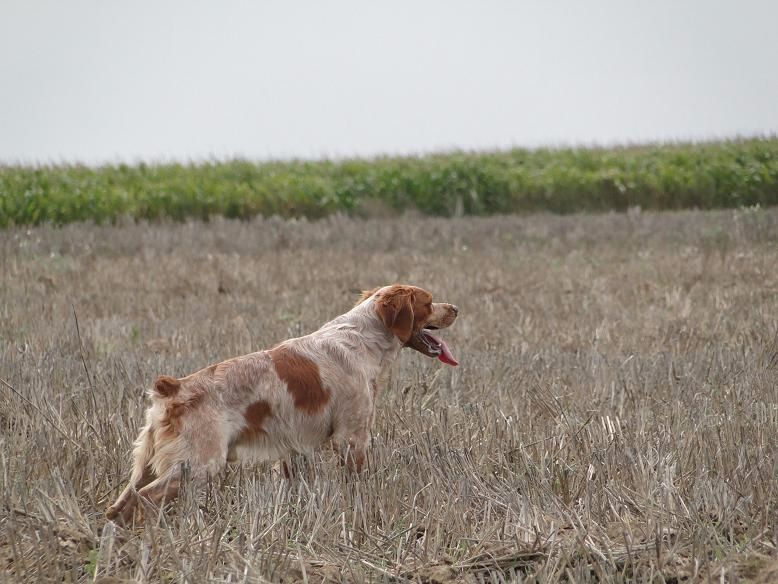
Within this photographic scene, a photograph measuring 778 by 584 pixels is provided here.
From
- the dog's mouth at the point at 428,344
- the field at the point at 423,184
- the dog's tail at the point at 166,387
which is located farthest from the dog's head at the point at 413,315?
the field at the point at 423,184

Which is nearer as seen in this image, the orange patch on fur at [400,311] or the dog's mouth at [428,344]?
the orange patch on fur at [400,311]

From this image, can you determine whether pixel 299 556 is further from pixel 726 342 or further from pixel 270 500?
pixel 726 342

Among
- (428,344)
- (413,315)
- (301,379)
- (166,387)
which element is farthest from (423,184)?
(166,387)

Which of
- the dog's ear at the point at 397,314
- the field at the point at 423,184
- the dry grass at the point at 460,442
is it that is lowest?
the field at the point at 423,184

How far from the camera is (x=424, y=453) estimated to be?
14.1ft

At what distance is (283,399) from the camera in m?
4.19

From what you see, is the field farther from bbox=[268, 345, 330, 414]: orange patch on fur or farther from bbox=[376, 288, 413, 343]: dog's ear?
bbox=[268, 345, 330, 414]: orange patch on fur

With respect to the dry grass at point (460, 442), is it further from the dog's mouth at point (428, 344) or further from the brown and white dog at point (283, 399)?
the dog's mouth at point (428, 344)

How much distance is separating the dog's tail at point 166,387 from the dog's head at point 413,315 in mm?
1093

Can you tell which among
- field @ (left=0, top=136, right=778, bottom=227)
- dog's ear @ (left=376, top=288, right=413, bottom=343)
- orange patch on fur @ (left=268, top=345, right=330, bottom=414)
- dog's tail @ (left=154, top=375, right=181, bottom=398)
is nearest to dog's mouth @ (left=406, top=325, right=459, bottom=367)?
dog's ear @ (left=376, top=288, right=413, bottom=343)

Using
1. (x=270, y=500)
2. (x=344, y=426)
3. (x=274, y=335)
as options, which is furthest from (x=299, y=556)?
(x=274, y=335)

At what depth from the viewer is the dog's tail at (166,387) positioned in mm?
3902

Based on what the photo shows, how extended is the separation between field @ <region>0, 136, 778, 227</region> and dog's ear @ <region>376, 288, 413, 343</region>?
54.1 feet

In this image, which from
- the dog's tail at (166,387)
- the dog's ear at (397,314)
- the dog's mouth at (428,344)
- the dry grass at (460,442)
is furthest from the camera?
the dog's mouth at (428,344)
